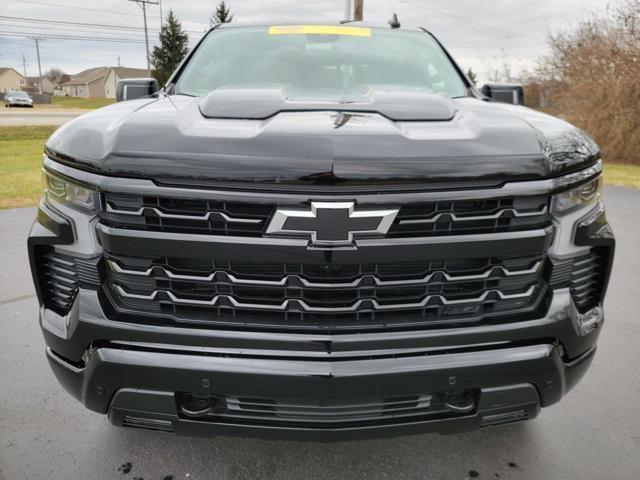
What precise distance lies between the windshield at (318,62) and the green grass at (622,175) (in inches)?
321

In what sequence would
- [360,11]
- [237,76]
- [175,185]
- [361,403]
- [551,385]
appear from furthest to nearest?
[360,11] < [237,76] < [551,385] < [361,403] < [175,185]

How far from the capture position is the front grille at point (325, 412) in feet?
5.52

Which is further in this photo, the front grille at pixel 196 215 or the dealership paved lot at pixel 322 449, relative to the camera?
the dealership paved lot at pixel 322 449

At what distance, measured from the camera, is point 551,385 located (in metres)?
1.79

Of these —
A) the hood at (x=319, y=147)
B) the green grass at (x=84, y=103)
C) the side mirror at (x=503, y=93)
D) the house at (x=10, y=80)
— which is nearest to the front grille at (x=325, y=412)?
the hood at (x=319, y=147)

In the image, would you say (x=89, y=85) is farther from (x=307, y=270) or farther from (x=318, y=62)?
(x=307, y=270)

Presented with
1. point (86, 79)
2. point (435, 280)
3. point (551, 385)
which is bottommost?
point (86, 79)

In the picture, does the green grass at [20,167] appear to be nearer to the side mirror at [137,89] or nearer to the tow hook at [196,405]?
the side mirror at [137,89]

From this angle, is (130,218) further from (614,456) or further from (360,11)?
(360,11)

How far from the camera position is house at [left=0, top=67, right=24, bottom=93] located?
11050 centimetres

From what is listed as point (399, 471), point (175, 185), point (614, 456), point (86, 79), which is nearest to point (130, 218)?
point (175, 185)

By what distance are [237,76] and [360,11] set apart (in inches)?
717

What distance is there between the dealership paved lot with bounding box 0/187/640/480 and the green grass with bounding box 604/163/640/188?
8.22 m

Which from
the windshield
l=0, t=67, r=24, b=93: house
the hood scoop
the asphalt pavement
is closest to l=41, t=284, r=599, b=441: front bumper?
the hood scoop
